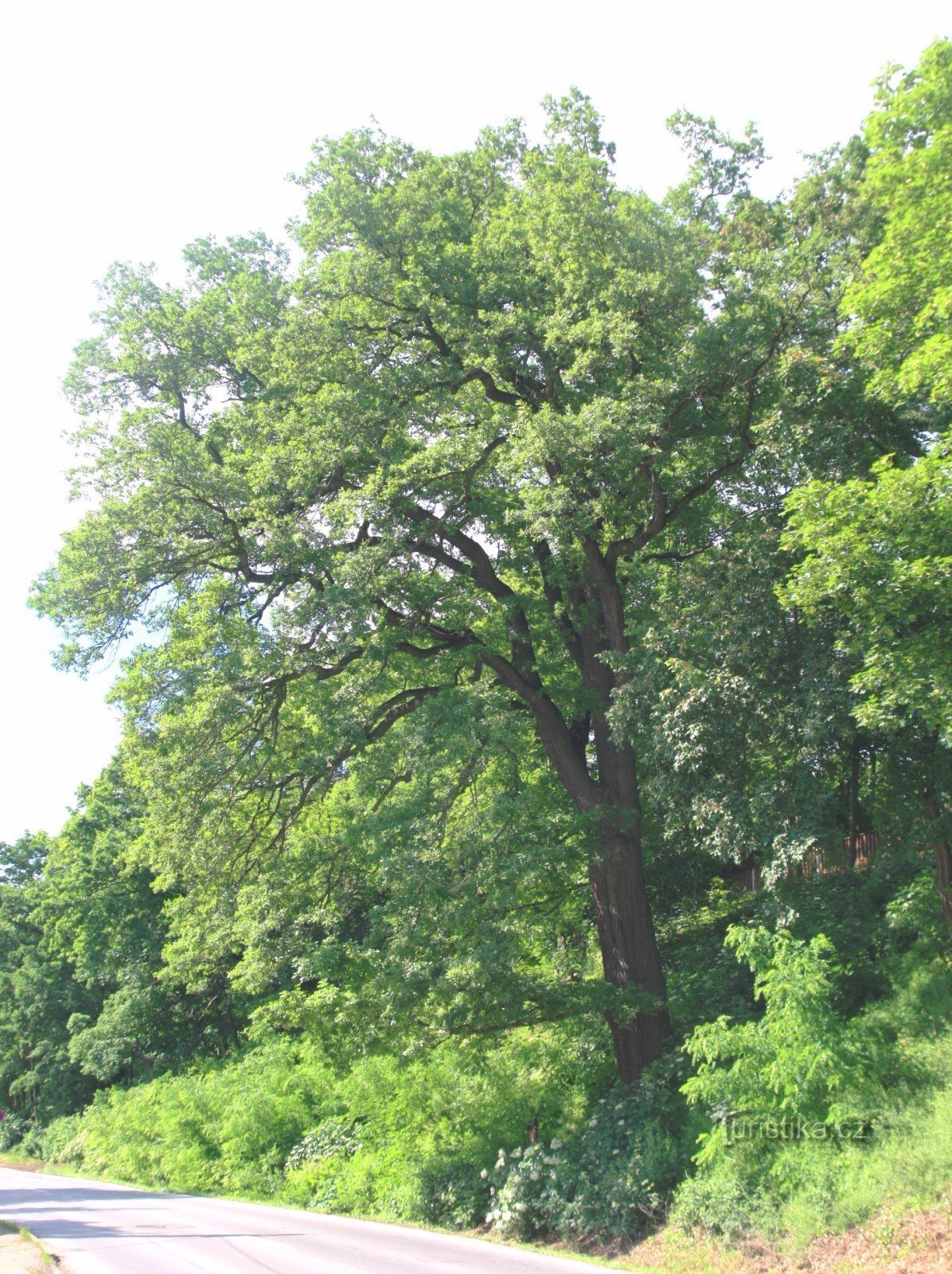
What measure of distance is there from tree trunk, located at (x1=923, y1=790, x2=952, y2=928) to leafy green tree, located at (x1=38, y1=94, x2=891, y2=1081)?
4014 millimetres

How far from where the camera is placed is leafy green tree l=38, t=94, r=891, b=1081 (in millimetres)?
13789

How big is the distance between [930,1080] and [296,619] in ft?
31.7

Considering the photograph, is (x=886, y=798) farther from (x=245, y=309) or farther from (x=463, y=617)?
(x=245, y=309)

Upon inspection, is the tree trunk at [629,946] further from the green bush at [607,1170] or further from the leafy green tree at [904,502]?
the leafy green tree at [904,502]

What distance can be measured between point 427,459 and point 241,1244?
1086 cm

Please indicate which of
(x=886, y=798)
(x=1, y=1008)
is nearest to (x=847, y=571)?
(x=886, y=798)

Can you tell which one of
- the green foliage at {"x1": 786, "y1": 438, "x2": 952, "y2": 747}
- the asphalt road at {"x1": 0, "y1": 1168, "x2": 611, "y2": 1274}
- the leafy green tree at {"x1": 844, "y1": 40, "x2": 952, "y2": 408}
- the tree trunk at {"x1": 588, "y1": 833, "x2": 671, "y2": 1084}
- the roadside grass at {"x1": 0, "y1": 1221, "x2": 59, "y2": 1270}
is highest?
the leafy green tree at {"x1": 844, "y1": 40, "x2": 952, "y2": 408}

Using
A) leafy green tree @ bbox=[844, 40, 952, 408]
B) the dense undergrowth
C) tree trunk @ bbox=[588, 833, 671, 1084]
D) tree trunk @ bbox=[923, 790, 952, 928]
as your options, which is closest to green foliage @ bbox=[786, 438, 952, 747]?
leafy green tree @ bbox=[844, 40, 952, 408]

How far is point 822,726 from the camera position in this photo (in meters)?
10.9

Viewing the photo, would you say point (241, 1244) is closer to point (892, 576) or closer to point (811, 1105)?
point (811, 1105)

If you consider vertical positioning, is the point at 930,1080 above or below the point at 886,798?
below

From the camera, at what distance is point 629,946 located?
1476 centimetres

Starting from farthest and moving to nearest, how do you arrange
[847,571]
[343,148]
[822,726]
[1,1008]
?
[1,1008] → [343,148] → [822,726] → [847,571]

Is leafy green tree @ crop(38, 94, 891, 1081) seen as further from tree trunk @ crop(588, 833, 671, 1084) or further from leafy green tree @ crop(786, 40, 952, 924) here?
leafy green tree @ crop(786, 40, 952, 924)
